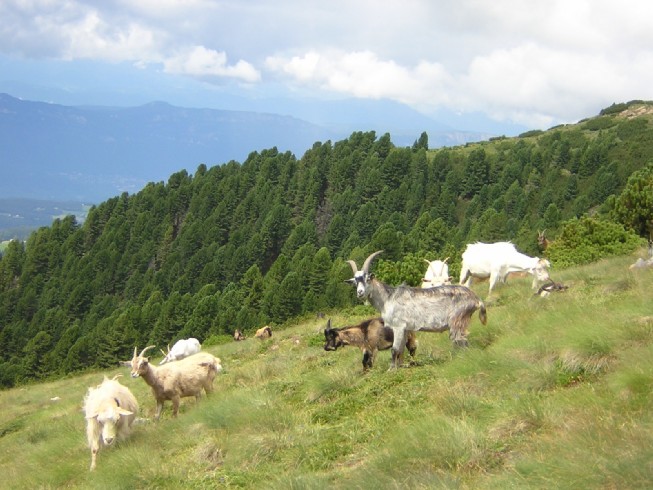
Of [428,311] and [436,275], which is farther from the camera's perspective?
[436,275]

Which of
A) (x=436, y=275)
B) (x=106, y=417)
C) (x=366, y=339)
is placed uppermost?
(x=436, y=275)

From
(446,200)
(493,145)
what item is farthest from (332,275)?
(493,145)

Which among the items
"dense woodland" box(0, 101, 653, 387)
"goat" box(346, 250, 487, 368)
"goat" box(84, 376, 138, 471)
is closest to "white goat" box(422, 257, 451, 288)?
"goat" box(346, 250, 487, 368)

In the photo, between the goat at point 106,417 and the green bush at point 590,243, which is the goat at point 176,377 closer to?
the goat at point 106,417

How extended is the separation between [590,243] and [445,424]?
24.6 meters

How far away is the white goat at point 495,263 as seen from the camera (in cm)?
1797

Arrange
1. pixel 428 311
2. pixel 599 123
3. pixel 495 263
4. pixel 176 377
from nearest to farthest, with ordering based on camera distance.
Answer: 1. pixel 428 311
2. pixel 176 377
3. pixel 495 263
4. pixel 599 123

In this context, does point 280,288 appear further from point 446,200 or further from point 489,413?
point 489,413

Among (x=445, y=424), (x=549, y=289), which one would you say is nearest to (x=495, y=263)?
(x=549, y=289)

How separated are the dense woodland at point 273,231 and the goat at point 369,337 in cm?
4350

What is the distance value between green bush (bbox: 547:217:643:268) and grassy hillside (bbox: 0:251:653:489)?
14.5 metres

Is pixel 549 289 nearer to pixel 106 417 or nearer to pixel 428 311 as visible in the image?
pixel 428 311

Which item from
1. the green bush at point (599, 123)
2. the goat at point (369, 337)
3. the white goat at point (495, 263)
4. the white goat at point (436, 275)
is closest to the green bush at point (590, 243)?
the white goat at point (495, 263)

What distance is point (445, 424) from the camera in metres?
7.06
